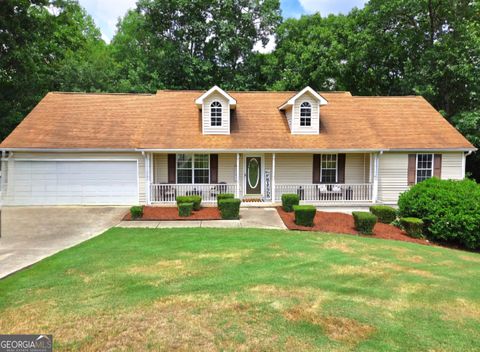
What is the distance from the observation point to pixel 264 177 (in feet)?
54.2

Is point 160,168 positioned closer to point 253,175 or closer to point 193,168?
point 193,168

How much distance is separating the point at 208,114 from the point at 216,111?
451 millimetres

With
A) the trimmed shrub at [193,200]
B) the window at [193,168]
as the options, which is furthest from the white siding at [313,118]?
the trimmed shrub at [193,200]

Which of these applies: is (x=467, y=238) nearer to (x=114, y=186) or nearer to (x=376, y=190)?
(x=376, y=190)

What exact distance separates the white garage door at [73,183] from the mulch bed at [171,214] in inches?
88.1

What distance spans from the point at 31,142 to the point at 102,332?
1377 cm

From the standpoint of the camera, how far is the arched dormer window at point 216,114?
54.6ft

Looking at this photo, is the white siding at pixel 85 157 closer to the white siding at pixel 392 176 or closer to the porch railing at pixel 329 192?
the porch railing at pixel 329 192

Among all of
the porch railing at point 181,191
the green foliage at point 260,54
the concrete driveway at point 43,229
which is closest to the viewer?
the concrete driveway at point 43,229

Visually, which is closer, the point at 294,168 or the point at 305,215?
the point at 305,215

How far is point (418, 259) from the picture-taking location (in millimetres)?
8500

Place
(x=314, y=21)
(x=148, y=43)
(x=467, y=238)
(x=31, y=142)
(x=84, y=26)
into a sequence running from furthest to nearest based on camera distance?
(x=84, y=26), (x=148, y=43), (x=314, y=21), (x=31, y=142), (x=467, y=238)

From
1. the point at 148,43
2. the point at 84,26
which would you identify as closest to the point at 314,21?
the point at 148,43

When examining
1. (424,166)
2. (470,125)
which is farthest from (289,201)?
(470,125)
